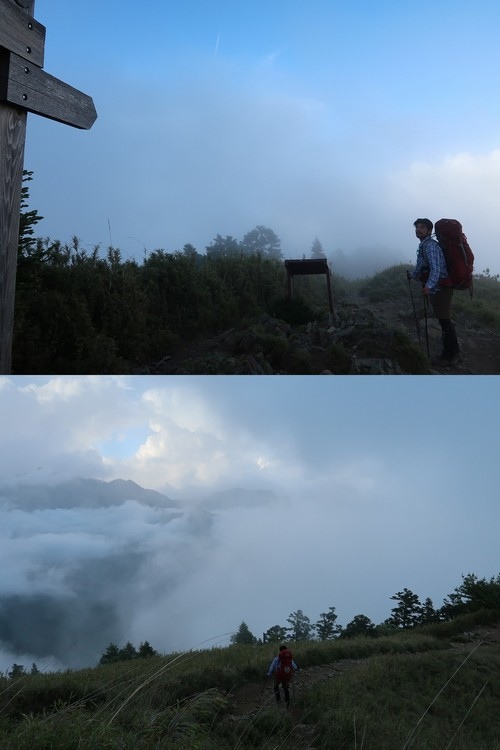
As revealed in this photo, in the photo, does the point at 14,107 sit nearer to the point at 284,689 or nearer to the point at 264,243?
the point at 264,243

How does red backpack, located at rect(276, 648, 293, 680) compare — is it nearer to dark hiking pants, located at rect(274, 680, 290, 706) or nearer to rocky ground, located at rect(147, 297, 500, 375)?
dark hiking pants, located at rect(274, 680, 290, 706)

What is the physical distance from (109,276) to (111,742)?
3.71m

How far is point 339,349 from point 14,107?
9.71 ft

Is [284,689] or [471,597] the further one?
[471,597]

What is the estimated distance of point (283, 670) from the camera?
173 inches

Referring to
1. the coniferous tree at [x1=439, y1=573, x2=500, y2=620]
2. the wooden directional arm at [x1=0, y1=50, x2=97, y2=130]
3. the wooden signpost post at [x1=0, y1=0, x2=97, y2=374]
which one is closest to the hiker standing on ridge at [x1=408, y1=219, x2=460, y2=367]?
the coniferous tree at [x1=439, y1=573, x2=500, y2=620]

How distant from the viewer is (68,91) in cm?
536

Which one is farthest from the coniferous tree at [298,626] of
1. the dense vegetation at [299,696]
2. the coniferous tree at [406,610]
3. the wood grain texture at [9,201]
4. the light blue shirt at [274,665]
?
the wood grain texture at [9,201]

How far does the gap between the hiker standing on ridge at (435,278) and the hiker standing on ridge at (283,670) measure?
266cm

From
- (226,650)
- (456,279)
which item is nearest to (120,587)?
(226,650)

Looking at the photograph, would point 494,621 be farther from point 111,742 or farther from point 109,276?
point 109,276

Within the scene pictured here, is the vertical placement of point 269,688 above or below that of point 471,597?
below

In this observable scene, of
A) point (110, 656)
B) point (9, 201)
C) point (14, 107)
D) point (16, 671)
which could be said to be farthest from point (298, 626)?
point (14, 107)

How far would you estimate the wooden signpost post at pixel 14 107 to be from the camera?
193 inches
